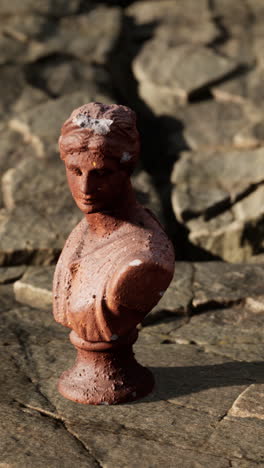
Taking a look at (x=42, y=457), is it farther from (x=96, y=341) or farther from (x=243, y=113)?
(x=243, y=113)

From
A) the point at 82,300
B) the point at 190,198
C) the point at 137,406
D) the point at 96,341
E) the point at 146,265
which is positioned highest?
the point at 146,265

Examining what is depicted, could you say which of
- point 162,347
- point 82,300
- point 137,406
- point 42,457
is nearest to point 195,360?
point 162,347

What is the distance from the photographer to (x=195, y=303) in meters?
3.91

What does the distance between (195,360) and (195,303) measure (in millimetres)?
673

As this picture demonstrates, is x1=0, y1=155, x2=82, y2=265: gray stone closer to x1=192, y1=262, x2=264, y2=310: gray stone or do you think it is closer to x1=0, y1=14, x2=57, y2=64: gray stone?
x1=192, y1=262, x2=264, y2=310: gray stone

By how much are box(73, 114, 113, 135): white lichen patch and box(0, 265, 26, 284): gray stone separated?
1.94 meters

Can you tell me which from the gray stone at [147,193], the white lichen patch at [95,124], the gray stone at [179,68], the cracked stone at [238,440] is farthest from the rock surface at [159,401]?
the gray stone at [179,68]

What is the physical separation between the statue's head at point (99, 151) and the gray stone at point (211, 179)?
92.9 inches

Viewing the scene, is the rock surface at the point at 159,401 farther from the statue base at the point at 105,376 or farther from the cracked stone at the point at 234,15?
the cracked stone at the point at 234,15

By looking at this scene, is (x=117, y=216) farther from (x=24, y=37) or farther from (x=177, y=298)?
(x=24, y=37)

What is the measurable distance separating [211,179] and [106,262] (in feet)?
9.11

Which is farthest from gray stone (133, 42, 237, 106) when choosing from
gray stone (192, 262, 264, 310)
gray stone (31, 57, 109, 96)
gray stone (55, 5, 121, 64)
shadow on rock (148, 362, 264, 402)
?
shadow on rock (148, 362, 264, 402)

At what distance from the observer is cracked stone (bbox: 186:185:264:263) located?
4.91m

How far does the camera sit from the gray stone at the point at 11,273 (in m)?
4.35
